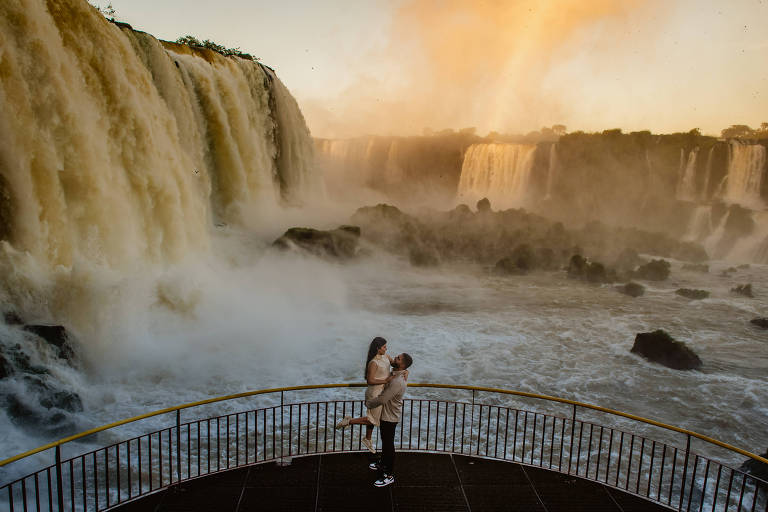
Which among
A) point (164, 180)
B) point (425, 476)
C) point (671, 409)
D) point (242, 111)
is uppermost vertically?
point (242, 111)

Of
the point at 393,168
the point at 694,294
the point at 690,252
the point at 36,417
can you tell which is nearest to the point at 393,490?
the point at 36,417

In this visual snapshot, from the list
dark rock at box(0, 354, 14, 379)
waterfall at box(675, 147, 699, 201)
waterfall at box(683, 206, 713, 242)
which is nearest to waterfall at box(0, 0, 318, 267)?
dark rock at box(0, 354, 14, 379)

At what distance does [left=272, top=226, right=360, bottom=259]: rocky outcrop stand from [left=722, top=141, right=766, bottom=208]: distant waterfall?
32475mm

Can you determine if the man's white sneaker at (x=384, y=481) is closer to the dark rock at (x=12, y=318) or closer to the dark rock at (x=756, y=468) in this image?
the dark rock at (x=756, y=468)

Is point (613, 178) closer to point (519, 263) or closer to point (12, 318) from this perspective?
point (519, 263)

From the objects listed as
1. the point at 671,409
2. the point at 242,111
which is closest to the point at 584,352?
the point at 671,409

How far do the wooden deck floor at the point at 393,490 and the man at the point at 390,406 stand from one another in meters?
0.25

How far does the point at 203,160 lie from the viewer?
26078mm

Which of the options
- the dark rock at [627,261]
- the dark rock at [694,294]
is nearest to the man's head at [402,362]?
the dark rock at [694,294]

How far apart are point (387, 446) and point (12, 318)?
10.6m

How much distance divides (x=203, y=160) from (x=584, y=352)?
61.6ft

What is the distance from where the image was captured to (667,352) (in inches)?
683

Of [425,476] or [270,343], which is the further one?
[270,343]

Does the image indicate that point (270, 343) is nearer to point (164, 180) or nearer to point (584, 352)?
point (164, 180)
